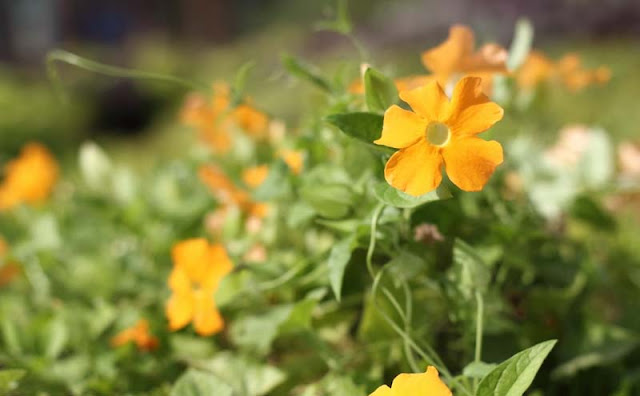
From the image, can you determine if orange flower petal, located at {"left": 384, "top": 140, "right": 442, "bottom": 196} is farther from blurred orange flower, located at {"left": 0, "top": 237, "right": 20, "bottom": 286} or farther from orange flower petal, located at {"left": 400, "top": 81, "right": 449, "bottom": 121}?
blurred orange flower, located at {"left": 0, "top": 237, "right": 20, "bottom": 286}

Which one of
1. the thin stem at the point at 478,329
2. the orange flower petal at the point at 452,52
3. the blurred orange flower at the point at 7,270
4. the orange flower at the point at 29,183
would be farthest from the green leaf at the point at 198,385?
the orange flower at the point at 29,183

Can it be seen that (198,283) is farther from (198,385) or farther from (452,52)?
(452,52)

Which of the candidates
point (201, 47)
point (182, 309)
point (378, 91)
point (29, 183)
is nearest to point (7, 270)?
point (29, 183)

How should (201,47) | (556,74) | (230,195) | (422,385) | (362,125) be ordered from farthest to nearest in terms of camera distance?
1. (201,47)
2. (556,74)
3. (230,195)
4. (362,125)
5. (422,385)

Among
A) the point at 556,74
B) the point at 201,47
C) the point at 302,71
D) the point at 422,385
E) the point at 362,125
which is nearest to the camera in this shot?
the point at 422,385

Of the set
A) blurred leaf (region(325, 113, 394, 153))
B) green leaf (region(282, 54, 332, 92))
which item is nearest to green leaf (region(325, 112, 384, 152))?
blurred leaf (region(325, 113, 394, 153))

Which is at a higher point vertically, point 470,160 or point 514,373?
point 470,160

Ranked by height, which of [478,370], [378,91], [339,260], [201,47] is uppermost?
[201,47]

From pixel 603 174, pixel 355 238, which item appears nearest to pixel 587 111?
pixel 603 174
